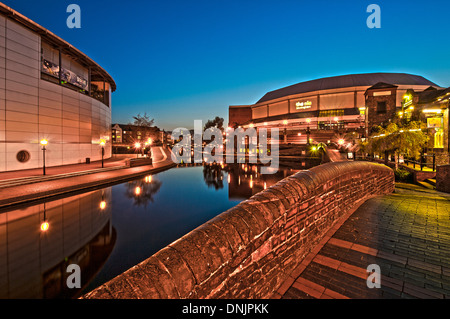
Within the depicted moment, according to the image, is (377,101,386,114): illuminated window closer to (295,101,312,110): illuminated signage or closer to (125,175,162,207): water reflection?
(295,101,312,110): illuminated signage

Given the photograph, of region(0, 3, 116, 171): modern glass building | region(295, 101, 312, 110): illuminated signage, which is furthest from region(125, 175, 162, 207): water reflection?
region(295, 101, 312, 110): illuminated signage

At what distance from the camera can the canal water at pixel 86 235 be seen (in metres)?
5.18

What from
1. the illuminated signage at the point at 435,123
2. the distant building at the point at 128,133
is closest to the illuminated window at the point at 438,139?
the illuminated signage at the point at 435,123

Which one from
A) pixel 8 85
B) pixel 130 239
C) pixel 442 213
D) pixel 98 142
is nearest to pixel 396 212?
pixel 442 213

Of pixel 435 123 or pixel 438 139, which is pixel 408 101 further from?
pixel 435 123

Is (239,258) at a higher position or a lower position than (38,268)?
higher

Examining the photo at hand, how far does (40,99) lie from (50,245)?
2277 cm

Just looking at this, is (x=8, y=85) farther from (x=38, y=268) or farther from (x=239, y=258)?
(x=239, y=258)

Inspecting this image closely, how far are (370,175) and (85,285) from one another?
10.2 meters

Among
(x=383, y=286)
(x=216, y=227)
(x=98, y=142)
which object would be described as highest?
(x=98, y=142)

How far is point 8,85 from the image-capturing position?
62.0 feet

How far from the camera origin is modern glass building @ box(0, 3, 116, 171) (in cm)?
1891

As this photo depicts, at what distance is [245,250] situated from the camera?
8.96 feet

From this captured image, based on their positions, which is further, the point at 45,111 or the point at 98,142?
the point at 98,142
